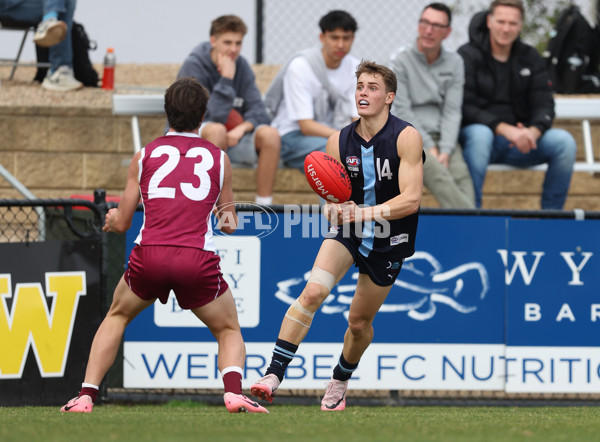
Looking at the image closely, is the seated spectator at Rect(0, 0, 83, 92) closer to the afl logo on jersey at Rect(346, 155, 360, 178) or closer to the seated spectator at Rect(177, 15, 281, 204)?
the seated spectator at Rect(177, 15, 281, 204)

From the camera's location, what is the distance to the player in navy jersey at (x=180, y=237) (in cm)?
552

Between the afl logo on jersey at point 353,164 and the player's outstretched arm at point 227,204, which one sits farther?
the afl logo on jersey at point 353,164

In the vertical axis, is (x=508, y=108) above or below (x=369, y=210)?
above

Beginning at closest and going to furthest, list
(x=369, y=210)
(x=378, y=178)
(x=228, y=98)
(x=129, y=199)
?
1. (x=129, y=199)
2. (x=369, y=210)
3. (x=378, y=178)
4. (x=228, y=98)

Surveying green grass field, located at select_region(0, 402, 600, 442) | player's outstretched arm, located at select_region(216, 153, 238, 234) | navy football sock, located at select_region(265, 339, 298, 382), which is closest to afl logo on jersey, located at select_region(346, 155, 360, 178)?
player's outstretched arm, located at select_region(216, 153, 238, 234)

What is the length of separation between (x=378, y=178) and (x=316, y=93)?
3427 mm

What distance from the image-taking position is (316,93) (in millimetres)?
9469

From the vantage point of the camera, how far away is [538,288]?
7961 millimetres

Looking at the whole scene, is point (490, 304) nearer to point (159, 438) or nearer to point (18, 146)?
point (159, 438)

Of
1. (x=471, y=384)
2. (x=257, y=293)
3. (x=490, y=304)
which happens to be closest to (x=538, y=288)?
(x=490, y=304)

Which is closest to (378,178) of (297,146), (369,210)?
(369,210)

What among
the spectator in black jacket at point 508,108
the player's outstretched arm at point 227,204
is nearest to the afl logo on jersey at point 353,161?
the player's outstretched arm at point 227,204

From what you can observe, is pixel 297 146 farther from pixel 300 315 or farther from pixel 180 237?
pixel 180 237

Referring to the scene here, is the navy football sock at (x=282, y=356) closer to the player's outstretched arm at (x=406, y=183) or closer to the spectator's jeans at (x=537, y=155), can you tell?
the player's outstretched arm at (x=406, y=183)
